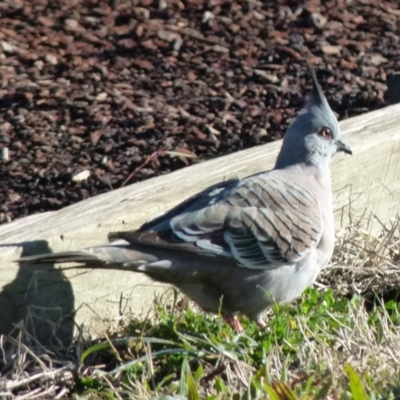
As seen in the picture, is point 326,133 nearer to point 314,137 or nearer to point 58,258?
point 314,137

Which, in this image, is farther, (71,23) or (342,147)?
(71,23)

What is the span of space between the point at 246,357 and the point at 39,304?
930 millimetres

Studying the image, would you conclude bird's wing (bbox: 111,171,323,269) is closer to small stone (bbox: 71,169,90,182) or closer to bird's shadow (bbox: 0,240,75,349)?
bird's shadow (bbox: 0,240,75,349)

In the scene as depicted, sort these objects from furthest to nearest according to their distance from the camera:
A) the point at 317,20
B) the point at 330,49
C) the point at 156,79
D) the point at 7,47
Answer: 1. the point at 317,20
2. the point at 330,49
3. the point at 7,47
4. the point at 156,79

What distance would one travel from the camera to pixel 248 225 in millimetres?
4824

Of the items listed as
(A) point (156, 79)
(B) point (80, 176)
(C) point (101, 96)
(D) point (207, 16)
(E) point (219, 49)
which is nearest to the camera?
(B) point (80, 176)

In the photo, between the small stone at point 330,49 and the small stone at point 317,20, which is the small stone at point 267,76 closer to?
the small stone at point 330,49

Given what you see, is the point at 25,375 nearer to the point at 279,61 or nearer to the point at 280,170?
the point at 280,170

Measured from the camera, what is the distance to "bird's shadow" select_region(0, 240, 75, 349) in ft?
14.9

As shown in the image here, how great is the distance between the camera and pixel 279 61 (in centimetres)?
698

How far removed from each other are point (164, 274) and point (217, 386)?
27.5 inches

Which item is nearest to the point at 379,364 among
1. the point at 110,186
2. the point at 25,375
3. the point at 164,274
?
the point at 164,274

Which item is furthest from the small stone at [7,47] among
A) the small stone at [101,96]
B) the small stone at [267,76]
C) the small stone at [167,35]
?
the small stone at [267,76]

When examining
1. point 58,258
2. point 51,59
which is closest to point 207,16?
point 51,59
